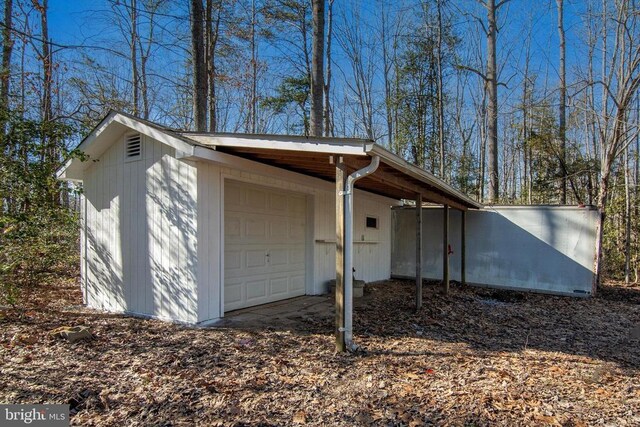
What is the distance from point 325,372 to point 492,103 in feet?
39.0

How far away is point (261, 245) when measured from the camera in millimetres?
6508

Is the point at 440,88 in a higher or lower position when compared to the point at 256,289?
higher

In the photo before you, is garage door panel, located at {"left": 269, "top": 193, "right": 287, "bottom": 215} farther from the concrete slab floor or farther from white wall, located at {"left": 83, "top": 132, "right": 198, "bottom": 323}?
white wall, located at {"left": 83, "top": 132, "right": 198, "bottom": 323}

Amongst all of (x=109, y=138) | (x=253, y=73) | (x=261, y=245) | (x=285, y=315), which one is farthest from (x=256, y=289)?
(x=253, y=73)

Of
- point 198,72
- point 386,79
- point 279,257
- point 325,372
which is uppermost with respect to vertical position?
point 386,79

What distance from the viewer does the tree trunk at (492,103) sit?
12312 millimetres

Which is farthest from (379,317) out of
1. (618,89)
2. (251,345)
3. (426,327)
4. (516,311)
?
(618,89)

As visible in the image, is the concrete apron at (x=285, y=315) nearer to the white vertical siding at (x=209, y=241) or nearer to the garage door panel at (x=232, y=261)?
the white vertical siding at (x=209, y=241)

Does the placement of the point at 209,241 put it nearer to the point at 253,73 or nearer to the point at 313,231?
the point at 313,231

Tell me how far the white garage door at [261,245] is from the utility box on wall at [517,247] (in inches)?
178

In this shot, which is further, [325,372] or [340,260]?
[340,260]

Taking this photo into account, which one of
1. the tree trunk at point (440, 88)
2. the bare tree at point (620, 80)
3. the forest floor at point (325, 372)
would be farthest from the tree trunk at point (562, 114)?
the forest floor at point (325, 372)

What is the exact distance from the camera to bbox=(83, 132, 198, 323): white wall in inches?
197

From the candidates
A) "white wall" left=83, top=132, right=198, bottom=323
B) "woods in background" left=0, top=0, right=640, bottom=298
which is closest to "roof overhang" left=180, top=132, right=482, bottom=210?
"white wall" left=83, top=132, right=198, bottom=323
